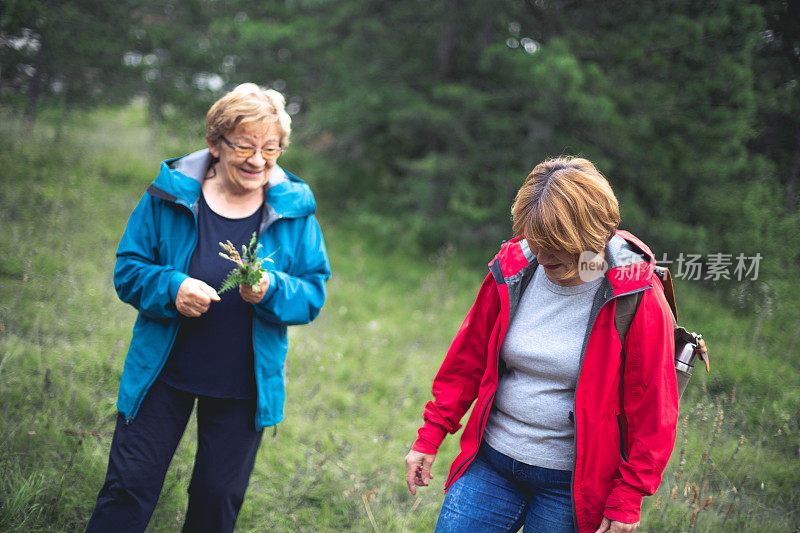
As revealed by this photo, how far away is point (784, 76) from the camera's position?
202 inches

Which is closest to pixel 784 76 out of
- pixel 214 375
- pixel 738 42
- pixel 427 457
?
pixel 738 42

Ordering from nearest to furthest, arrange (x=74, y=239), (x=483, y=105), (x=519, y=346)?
(x=519, y=346) → (x=74, y=239) → (x=483, y=105)

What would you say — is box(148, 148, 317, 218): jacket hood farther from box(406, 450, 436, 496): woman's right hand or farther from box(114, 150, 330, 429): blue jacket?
box(406, 450, 436, 496): woman's right hand

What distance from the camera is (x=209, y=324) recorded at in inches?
93.7

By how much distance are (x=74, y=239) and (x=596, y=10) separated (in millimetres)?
7133

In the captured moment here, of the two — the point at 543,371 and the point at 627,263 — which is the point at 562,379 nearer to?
the point at 543,371

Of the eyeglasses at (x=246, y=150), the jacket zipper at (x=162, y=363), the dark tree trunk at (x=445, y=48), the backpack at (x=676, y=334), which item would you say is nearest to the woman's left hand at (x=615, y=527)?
the backpack at (x=676, y=334)

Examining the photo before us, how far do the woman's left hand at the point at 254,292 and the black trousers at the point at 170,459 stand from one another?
50cm

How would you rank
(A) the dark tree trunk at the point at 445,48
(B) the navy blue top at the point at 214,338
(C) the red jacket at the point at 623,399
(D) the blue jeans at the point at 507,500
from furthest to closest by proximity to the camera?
(A) the dark tree trunk at the point at 445,48
(B) the navy blue top at the point at 214,338
(D) the blue jeans at the point at 507,500
(C) the red jacket at the point at 623,399

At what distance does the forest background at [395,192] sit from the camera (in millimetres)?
3465

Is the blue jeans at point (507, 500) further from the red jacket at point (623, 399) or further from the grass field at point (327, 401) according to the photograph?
the grass field at point (327, 401)

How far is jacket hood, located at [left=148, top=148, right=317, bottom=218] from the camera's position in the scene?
7.62ft

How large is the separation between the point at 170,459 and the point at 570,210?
1900 millimetres

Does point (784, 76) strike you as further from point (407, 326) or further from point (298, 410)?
point (298, 410)
